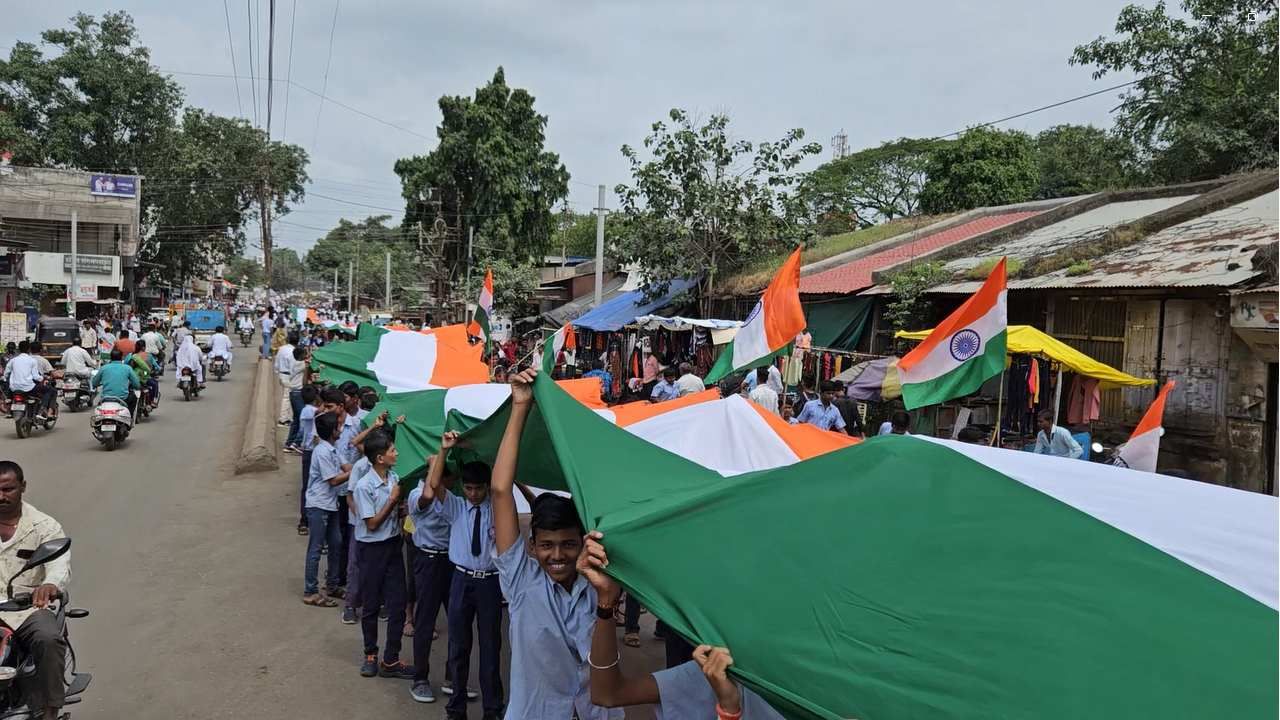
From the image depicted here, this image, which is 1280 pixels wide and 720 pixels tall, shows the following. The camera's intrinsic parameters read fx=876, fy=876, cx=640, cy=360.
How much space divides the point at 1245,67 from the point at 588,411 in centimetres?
2021

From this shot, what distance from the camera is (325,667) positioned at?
5.75 metres

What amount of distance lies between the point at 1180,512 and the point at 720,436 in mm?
3554

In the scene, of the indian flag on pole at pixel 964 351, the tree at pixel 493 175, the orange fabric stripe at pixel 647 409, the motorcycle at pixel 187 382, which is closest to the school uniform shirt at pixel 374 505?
the orange fabric stripe at pixel 647 409

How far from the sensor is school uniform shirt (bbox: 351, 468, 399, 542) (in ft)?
18.6

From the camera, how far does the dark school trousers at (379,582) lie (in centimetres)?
564

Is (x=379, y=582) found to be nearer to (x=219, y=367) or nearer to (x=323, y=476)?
(x=323, y=476)

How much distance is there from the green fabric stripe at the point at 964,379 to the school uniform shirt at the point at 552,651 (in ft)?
18.3

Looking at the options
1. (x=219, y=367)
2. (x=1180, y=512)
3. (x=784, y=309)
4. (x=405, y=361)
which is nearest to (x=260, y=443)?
(x=405, y=361)

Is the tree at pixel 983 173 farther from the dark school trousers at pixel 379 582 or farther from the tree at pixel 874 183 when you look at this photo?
the dark school trousers at pixel 379 582

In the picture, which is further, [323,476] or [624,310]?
[624,310]

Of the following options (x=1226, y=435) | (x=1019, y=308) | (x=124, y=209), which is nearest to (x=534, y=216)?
(x=124, y=209)

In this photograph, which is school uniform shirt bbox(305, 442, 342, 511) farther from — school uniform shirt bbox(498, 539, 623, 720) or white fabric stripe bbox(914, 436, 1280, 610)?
white fabric stripe bbox(914, 436, 1280, 610)

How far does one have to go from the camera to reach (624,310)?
70.0ft

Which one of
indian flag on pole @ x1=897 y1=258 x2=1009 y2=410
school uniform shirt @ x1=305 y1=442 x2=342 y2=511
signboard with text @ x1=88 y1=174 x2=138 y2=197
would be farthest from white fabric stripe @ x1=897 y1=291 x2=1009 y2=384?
signboard with text @ x1=88 y1=174 x2=138 y2=197
